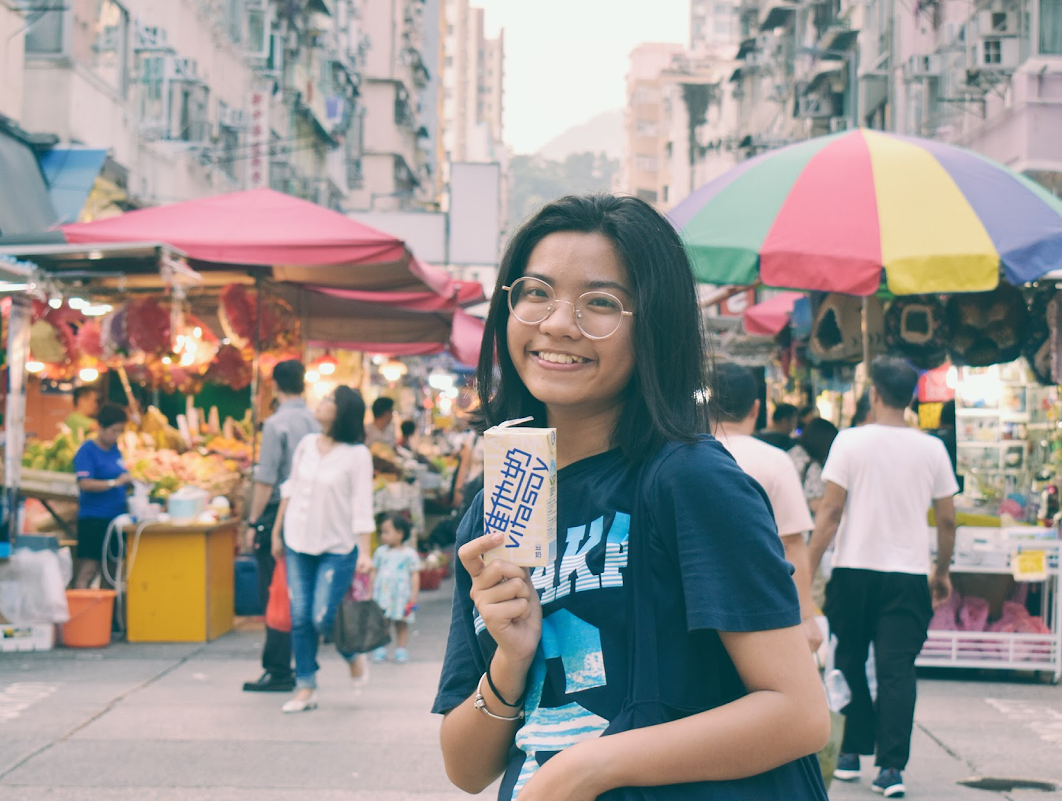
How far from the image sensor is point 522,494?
69.7 inches

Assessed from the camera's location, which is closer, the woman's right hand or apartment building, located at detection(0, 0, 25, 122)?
the woman's right hand

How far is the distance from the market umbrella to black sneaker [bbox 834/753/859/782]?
236 centimetres

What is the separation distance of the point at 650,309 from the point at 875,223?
5.32m

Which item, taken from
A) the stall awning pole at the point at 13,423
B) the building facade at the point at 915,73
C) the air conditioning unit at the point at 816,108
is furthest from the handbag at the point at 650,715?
the air conditioning unit at the point at 816,108

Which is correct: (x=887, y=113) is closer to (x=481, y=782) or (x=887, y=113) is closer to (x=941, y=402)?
(x=941, y=402)

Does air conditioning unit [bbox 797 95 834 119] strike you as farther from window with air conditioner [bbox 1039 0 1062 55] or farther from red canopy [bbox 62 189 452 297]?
red canopy [bbox 62 189 452 297]

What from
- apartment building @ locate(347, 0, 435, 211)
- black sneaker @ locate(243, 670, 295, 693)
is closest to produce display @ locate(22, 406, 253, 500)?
black sneaker @ locate(243, 670, 295, 693)

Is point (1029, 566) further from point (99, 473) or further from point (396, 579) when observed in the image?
point (99, 473)

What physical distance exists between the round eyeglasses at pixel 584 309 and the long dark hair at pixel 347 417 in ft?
18.1

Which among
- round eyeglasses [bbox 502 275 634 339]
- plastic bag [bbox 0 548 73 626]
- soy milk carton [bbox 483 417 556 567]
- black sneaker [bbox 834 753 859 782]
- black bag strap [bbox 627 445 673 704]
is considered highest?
round eyeglasses [bbox 502 275 634 339]

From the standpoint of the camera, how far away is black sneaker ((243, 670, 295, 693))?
810cm

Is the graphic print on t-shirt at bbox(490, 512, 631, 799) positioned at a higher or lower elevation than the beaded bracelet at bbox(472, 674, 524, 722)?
higher

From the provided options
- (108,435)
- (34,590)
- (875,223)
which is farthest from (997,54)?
(34,590)

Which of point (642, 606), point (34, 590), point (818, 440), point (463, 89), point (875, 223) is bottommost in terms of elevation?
point (34, 590)
